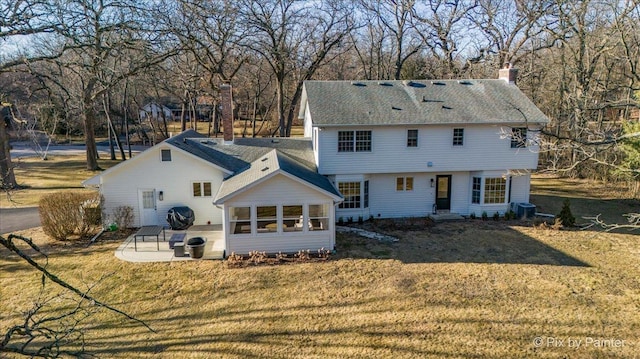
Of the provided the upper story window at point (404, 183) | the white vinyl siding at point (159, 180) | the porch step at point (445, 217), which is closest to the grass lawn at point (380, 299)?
the white vinyl siding at point (159, 180)

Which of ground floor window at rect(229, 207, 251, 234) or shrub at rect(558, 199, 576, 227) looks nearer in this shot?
ground floor window at rect(229, 207, 251, 234)

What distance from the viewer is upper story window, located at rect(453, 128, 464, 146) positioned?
776 inches

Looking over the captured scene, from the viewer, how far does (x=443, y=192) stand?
68.3 ft

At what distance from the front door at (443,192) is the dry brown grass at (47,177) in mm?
21219

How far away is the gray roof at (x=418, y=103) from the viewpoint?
63.2 ft

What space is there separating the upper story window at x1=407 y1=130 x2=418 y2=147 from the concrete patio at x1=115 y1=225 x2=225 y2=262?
965 cm

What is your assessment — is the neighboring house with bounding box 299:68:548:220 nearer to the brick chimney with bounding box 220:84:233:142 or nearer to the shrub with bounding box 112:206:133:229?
the brick chimney with bounding box 220:84:233:142

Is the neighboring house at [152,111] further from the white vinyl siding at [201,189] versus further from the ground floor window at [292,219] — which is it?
the ground floor window at [292,219]

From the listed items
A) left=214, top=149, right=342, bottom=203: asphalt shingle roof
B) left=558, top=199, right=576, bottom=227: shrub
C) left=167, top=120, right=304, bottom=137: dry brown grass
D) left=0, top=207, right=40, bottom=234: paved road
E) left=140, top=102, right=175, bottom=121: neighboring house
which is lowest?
left=0, top=207, right=40, bottom=234: paved road

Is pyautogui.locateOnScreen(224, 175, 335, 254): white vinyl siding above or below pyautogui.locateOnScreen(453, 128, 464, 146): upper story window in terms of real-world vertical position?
below

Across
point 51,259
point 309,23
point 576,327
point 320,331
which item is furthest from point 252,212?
point 309,23

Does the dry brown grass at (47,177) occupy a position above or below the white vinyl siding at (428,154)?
below

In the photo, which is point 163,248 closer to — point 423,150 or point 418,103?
point 423,150

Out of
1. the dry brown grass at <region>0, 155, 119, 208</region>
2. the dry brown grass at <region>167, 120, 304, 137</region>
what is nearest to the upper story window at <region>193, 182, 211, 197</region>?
the dry brown grass at <region>0, 155, 119, 208</region>
